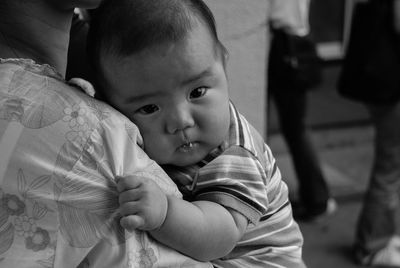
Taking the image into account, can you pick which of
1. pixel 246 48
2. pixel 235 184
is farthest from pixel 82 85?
pixel 246 48

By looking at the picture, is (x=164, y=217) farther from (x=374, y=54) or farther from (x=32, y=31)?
(x=374, y=54)

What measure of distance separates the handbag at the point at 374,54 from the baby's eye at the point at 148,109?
259cm

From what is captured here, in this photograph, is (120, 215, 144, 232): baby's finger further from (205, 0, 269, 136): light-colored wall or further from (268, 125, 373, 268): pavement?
(268, 125, 373, 268): pavement

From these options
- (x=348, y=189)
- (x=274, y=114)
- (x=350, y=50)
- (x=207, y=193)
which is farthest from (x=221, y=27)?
(x=274, y=114)

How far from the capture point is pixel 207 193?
1448 millimetres

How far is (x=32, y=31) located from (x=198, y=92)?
0.40 meters

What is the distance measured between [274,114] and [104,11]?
4876 mm

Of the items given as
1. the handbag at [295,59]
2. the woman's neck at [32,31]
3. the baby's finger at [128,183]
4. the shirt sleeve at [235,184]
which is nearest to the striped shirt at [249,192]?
the shirt sleeve at [235,184]

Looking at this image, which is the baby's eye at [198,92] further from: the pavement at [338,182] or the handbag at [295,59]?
the pavement at [338,182]

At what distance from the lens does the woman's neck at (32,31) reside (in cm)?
150

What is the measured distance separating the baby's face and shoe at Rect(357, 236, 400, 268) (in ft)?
9.95

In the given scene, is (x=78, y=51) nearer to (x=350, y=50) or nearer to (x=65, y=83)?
(x=65, y=83)

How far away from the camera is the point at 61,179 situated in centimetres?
123

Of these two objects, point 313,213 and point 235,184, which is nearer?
point 235,184
